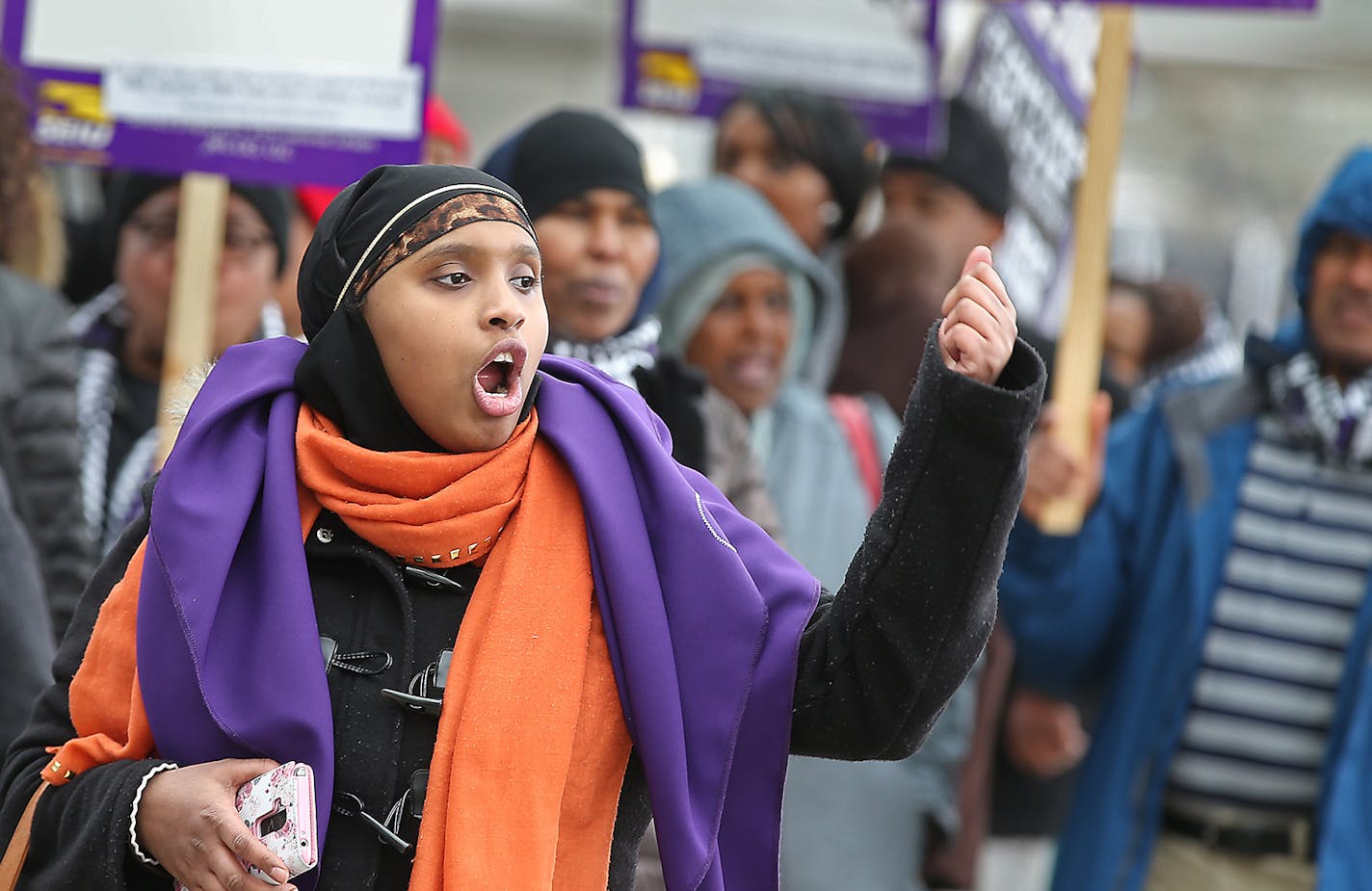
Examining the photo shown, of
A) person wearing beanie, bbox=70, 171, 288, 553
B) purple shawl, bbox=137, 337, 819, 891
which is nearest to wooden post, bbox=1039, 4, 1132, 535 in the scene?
person wearing beanie, bbox=70, 171, 288, 553

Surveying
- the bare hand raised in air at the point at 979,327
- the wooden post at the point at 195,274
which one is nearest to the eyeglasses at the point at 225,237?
the wooden post at the point at 195,274

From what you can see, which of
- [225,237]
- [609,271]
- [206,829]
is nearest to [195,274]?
[225,237]

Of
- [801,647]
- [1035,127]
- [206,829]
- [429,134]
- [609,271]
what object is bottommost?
[206,829]

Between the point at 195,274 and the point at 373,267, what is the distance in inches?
80.2

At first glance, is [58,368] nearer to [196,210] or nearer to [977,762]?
[196,210]

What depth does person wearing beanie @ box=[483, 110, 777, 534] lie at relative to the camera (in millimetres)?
3754

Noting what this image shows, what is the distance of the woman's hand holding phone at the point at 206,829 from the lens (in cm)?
209

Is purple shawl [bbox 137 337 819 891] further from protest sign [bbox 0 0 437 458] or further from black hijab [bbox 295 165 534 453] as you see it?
protest sign [bbox 0 0 437 458]

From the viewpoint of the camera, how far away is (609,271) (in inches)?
153

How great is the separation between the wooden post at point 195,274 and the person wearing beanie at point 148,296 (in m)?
0.22

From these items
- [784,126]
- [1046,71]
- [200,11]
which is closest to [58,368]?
[200,11]

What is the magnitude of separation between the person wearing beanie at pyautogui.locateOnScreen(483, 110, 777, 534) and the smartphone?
1667mm

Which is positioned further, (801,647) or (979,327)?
(801,647)

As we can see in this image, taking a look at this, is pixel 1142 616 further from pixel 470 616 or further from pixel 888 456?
pixel 470 616
